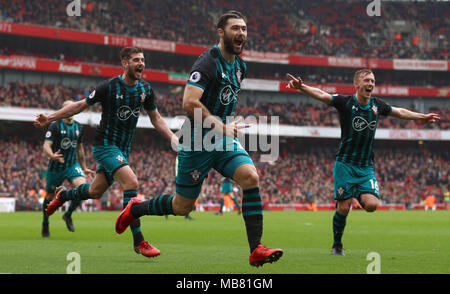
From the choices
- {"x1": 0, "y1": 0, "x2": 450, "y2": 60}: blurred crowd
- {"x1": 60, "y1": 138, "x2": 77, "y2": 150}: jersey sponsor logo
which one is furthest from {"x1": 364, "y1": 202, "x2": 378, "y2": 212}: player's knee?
{"x1": 0, "y1": 0, "x2": 450, "y2": 60}: blurred crowd

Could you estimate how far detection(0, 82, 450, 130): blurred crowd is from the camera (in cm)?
4081

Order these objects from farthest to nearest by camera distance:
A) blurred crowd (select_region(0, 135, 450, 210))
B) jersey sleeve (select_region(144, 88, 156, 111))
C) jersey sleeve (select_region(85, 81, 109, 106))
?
blurred crowd (select_region(0, 135, 450, 210))
jersey sleeve (select_region(144, 88, 156, 111))
jersey sleeve (select_region(85, 81, 109, 106))

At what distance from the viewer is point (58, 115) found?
8219 mm

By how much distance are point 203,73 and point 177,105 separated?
135 feet

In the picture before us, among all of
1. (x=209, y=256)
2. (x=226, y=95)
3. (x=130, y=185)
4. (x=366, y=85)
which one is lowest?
(x=209, y=256)

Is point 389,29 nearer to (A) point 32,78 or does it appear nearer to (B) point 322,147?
(B) point 322,147

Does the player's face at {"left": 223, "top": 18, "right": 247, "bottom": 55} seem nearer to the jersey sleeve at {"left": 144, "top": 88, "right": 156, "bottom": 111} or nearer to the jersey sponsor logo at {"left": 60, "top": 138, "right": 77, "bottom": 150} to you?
the jersey sleeve at {"left": 144, "top": 88, "right": 156, "bottom": 111}

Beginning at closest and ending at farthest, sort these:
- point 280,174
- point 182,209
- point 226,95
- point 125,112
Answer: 1. point 226,95
2. point 182,209
3. point 125,112
4. point 280,174

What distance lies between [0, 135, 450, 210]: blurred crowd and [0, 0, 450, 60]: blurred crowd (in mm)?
9475

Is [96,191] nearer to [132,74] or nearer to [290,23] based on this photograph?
[132,74]

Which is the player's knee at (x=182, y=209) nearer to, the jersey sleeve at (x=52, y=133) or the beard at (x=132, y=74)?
the beard at (x=132, y=74)

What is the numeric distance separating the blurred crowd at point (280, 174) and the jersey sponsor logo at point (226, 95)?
2806cm

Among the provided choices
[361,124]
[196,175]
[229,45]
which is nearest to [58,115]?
[196,175]
